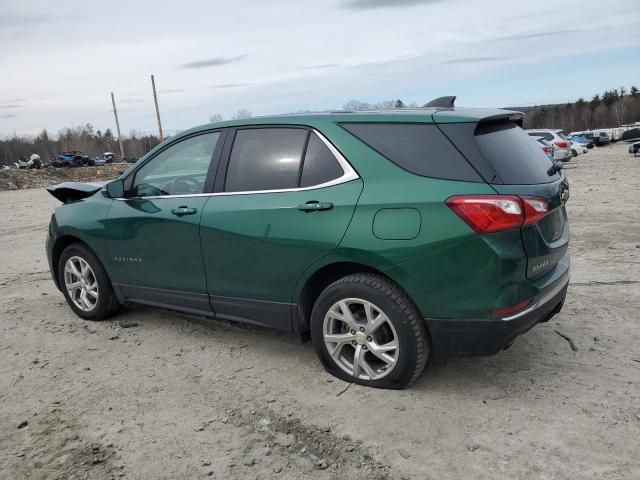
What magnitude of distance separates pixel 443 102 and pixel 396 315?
5.45 feet

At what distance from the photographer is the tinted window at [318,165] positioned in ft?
11.6

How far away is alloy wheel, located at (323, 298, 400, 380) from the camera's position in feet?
11.1

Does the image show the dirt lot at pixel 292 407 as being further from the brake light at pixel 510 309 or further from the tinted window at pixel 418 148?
the tinted window at pixel 418 148

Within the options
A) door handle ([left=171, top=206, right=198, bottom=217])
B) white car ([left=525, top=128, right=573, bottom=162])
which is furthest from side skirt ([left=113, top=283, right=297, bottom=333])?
white car ([left=525, top=128, right=573, bottom=162])

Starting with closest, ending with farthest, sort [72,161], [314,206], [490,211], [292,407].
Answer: [490,211], [292,407], [314,206], [72,161]

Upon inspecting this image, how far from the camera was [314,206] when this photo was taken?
3506 millimetres

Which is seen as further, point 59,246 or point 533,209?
point 59,246

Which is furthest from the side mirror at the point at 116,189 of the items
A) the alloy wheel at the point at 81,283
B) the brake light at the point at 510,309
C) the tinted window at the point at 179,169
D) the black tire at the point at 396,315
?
the brake light at the point at 510,309

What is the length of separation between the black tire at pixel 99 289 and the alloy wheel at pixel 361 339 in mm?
2320

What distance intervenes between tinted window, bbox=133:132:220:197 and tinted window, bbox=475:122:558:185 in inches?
76.3

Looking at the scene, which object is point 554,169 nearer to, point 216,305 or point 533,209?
point 533,209

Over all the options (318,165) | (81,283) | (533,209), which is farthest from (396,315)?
(81,283)

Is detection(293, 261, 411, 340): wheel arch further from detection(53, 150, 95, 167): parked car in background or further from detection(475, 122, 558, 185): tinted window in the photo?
detection(53, 150, 95, 167): parked car in background

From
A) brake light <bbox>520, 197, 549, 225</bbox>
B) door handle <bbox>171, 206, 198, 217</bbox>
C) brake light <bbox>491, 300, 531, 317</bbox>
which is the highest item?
door handle <bbox>171, 206, 198, 217</bbox>
